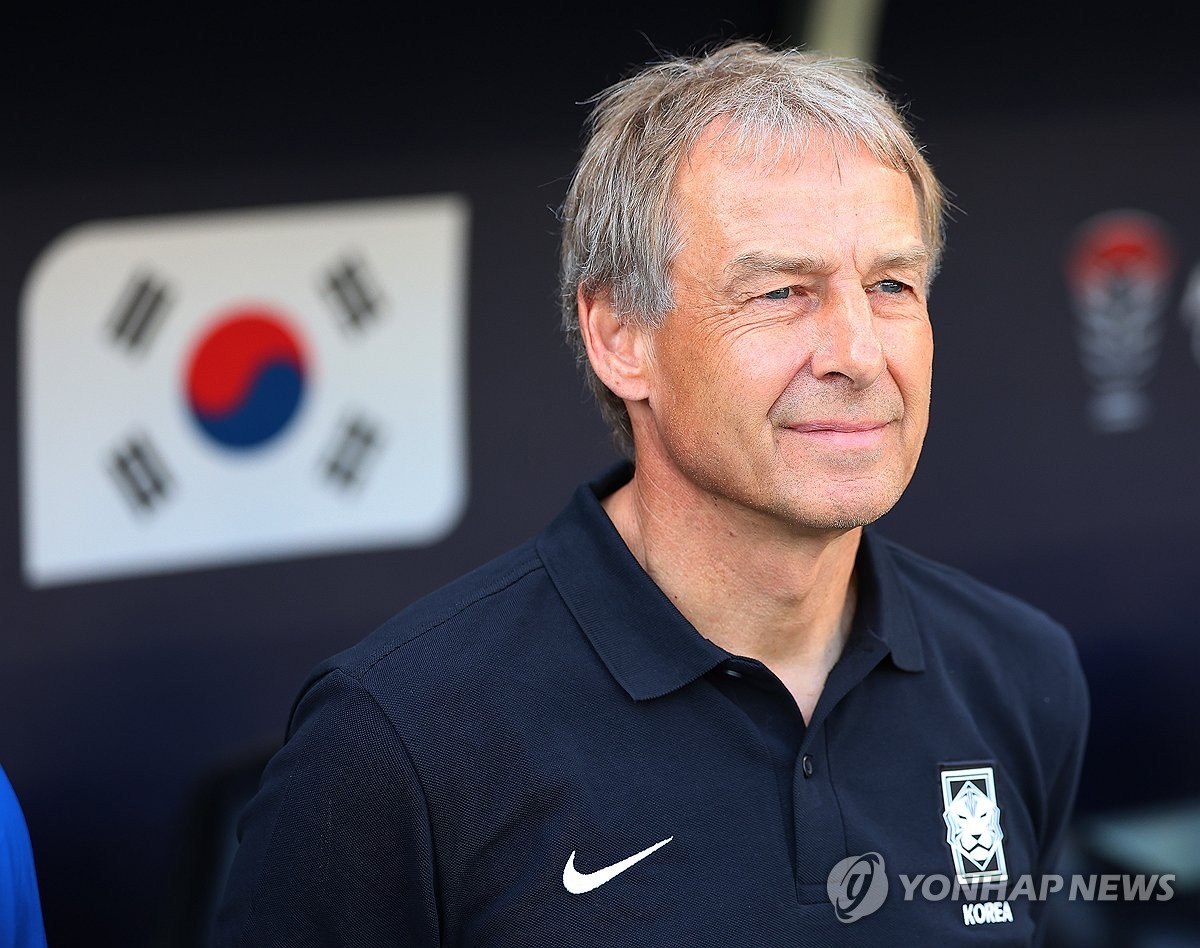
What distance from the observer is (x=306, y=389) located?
2.45 meters

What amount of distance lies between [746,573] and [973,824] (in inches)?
13.2

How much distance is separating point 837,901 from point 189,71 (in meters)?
1.53

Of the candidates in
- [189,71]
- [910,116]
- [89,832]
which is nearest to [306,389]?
[189,71]

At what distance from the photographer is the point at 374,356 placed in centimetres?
249

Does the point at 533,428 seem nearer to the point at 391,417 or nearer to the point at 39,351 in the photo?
the point at 391,417

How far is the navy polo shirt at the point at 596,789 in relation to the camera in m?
1.35

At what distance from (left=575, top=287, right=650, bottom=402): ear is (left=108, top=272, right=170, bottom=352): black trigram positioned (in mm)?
940

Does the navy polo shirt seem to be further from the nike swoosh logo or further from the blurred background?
the blurred background

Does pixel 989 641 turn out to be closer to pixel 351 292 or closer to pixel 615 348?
pixel 615 348

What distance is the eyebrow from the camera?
4.62 feet

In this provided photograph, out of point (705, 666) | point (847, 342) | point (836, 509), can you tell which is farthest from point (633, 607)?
point (847, 342)

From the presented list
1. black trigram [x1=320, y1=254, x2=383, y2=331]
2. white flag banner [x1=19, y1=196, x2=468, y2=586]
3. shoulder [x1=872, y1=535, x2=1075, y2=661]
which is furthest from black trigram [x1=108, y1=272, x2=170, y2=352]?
shoulder [x1=872, y1=535, x2=1075, y2=661]

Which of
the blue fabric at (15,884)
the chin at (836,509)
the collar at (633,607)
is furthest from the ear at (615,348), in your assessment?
the blue fabric at (15,884)

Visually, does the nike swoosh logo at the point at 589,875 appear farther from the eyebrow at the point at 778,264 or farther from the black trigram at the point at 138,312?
the black trigram at the point at 138,312
